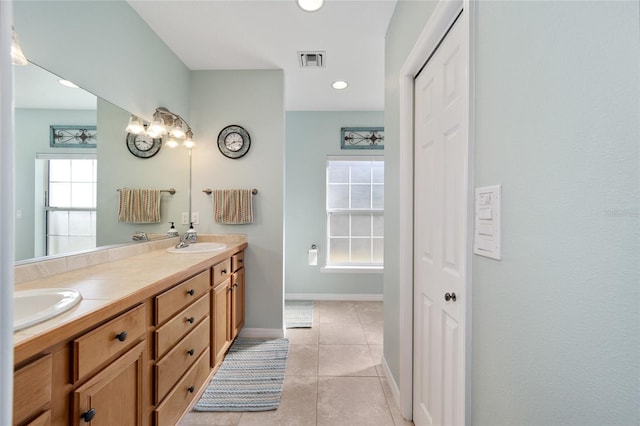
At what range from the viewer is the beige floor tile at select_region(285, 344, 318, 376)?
2.04m

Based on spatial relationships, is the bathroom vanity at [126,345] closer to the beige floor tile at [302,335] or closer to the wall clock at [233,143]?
the beige floor tile at [302,335]

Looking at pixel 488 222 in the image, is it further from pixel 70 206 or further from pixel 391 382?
pixel 70 206

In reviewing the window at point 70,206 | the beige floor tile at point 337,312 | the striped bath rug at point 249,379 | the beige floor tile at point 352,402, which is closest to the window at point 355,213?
the beige floor tile at point 337,312

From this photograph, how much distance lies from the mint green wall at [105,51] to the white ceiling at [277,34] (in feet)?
0.48

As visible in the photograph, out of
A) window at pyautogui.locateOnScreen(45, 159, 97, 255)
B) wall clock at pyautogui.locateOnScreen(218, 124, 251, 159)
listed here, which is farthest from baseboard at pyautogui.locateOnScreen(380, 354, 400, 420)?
wall clock at pyautogui.locateOnScreen(218, 124, 251, 159)

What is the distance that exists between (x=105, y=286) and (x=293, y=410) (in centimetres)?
129

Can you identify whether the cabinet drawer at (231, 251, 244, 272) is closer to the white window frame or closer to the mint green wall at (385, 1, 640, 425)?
the white window frame

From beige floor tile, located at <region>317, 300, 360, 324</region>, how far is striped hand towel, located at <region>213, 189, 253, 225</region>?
145cm

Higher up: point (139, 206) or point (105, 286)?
point (139, 206)

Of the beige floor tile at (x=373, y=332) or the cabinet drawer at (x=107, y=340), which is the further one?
the beige floor tile at (x=373, y=332)

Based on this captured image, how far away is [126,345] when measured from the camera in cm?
103

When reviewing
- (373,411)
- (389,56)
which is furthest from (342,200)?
(373,411)

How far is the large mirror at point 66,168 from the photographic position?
1.21 meters

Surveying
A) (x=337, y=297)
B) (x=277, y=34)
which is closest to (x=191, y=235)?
(x=277, y=34)
